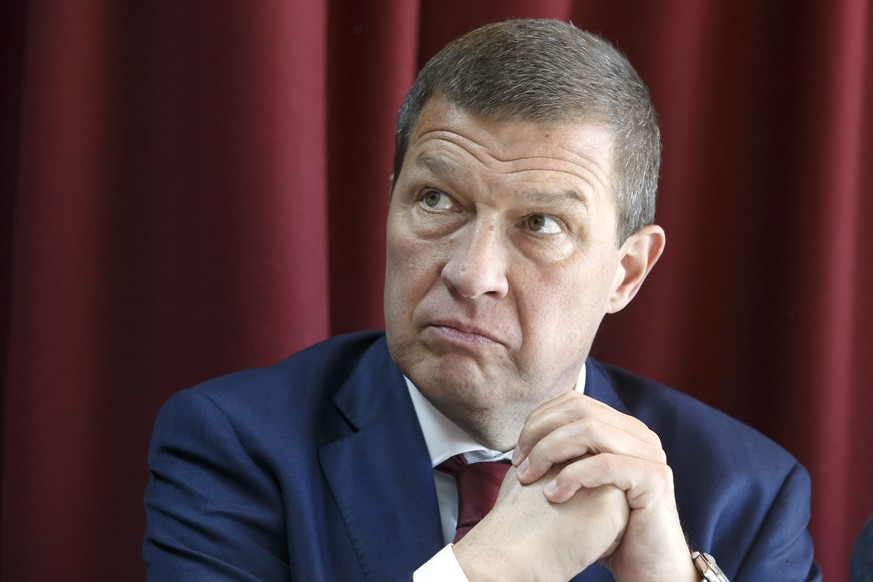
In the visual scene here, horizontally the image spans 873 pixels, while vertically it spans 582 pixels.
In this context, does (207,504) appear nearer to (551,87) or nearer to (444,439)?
(444,439)

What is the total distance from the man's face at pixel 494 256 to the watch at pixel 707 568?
382mm

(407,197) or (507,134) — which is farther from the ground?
(507,134)

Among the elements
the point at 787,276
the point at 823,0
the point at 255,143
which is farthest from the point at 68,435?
the point at 823,0

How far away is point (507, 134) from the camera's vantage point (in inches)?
70.8

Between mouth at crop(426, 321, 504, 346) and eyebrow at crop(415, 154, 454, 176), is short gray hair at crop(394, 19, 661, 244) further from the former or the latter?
mouth at crop(426, 321, 504, 346)

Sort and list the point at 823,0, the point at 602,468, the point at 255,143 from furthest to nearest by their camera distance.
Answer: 1. the point at 823,0
2. the point at 255,143
3. the point at 602,468

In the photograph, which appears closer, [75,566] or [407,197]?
[407,197]

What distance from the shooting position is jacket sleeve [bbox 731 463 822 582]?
1.93 meters

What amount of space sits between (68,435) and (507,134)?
A: 48.5 inches

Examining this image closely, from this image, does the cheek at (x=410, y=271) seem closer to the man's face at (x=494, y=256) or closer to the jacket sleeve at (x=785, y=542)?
the man's face at (x=494, y=256)

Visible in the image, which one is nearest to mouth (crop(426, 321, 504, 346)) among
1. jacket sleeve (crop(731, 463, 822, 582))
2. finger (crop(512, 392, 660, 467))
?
finger (crop(512, 392, 660, 467))

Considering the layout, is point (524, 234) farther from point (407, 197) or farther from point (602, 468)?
point (602, 468)

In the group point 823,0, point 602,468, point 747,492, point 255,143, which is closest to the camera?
point 602,468

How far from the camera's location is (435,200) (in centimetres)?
188
